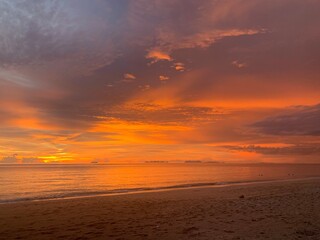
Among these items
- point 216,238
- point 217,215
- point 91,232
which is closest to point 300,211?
point 217,215

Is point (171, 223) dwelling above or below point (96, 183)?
below

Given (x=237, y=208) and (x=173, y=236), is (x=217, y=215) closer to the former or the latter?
(x=237, y=208)

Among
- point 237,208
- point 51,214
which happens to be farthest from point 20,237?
point 237,208

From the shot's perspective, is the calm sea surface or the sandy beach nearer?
the sandy beach

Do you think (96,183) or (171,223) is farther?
(96,183)

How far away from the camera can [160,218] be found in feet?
64.8

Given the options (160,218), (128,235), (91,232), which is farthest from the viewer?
(160,218)

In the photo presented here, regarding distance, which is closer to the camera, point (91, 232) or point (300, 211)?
point (91, 232)

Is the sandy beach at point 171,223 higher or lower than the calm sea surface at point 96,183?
lower

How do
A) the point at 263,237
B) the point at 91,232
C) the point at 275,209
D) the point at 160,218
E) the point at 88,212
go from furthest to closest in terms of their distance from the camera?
1. the point at 88,212
2. the point at 275,209
3. the point at 160,218
4. the point at 91,232
5. the point at 263,237

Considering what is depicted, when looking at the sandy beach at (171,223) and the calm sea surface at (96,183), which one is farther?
the calm sea surface at (96,183)

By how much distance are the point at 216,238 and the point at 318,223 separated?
21.7 feet

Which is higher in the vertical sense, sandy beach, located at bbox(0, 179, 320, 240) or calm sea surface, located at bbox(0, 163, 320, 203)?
calm sea surface, located at bbox(0, 163, 320, 203)

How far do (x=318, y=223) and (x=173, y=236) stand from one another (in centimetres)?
820
